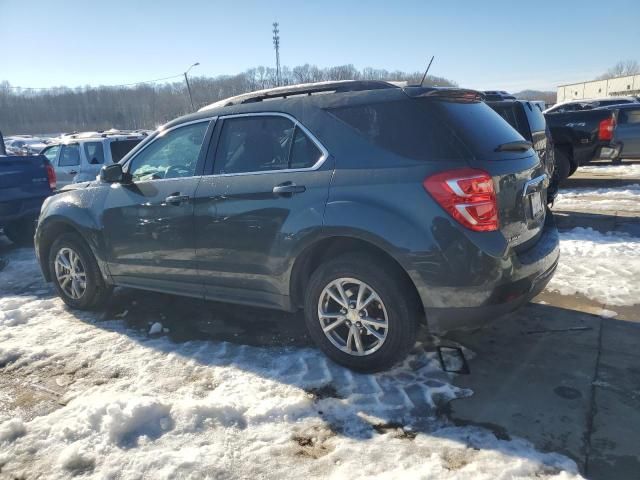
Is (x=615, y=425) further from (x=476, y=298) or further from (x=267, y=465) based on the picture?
(x=267, y=465)

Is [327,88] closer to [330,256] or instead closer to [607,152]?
[330,256]

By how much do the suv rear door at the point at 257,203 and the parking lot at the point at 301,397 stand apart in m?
0.59

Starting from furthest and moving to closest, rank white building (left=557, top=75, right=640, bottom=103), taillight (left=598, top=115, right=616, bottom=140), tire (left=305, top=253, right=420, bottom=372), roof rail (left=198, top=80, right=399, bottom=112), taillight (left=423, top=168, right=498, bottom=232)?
white building (left=557, top=75, right=640, bottom=103), taillight (left=598, top=115, right=616, bottom=140), roof rail (left=198, top=80, right=399, bottom=112), tire (left=305, top=253, right=420, bottom=372), taillight (left=423, top=168, right=498, bottom=232)

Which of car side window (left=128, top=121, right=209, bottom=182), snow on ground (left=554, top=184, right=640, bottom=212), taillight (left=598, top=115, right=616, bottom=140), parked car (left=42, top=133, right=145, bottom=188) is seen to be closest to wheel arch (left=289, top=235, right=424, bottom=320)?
car side window (left=128, top=121, right=209, bottom=182)

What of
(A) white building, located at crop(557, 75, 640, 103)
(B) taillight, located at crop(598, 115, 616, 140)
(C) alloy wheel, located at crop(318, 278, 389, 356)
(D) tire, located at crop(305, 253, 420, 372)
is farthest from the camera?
(A) white building, located at crop(557, 75, 640, 103)

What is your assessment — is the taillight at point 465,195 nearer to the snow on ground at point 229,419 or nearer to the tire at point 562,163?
the snow on ground at point 229,419

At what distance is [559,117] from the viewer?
10531mm

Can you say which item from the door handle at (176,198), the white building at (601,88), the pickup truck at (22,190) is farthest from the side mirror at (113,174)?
→ the white building at (601,88)

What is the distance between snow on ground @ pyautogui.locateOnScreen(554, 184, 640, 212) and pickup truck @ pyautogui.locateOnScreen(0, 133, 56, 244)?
8647 millimetres

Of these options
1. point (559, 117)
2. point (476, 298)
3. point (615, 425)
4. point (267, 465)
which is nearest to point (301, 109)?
point (476, 298)

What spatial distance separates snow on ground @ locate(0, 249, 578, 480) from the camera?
254 cm

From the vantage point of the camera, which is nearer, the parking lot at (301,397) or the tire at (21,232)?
the parking lot at (301,397)

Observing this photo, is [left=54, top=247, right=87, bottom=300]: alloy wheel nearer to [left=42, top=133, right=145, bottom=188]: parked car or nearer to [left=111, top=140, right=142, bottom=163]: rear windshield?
[left=42, top=133, right=145, bottom=188]: parked car

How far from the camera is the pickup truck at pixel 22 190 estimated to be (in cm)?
756
